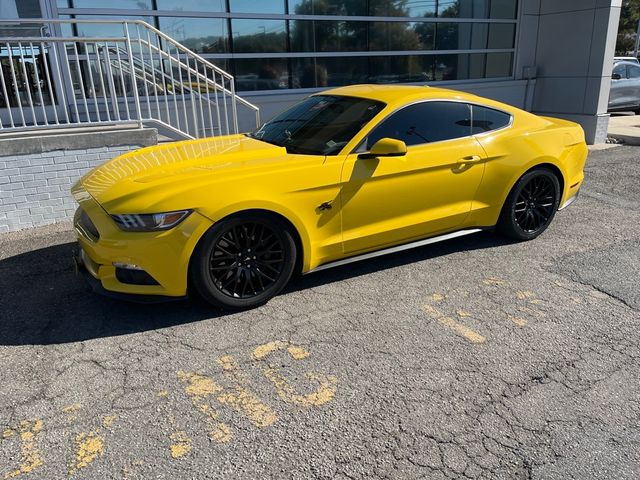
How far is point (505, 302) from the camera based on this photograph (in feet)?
12.7

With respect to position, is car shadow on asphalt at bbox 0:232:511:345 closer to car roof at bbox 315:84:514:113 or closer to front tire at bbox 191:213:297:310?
front tire at bbox 191:213:297:310

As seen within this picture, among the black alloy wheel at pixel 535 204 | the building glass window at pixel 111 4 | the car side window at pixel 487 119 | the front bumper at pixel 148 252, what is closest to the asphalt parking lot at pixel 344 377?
the front bumper at pixel 148 252

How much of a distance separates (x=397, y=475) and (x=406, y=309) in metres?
1.61

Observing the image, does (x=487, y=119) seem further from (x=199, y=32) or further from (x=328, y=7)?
(x=328, y=7)

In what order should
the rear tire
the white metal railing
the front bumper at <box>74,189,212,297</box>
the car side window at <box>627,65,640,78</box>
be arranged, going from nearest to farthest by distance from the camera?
the front bumper at <box>74,189,212,297</box> < the rear tire < the white metal railing < the car side window at <box>627,65,640,78</box>

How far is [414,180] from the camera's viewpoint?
165 inches

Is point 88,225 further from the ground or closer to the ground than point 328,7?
closer to the ground

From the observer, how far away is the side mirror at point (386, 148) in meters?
3.88

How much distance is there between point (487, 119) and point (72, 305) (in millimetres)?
3914

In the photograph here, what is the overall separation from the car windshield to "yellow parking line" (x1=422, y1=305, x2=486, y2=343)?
140cm

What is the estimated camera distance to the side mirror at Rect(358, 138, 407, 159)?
388 cm

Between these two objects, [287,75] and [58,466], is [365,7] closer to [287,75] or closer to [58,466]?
[287,75]

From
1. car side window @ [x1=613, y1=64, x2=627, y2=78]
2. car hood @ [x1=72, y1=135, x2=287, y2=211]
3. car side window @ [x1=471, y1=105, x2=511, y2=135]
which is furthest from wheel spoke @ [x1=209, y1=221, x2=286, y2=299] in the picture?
car side window @ [x1=613, y1=64, x2=627, y2=78]

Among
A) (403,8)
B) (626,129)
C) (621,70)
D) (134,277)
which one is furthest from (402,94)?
(621,70)
